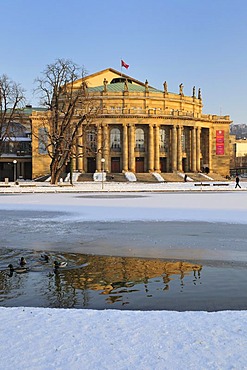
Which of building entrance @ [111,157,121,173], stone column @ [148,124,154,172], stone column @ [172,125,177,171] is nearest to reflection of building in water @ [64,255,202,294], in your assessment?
stone column @ [148,124,154,172]

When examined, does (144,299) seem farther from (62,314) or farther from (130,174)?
(130,174)

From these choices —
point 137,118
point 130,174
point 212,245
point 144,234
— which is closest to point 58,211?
point 144,234

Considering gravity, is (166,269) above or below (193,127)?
below

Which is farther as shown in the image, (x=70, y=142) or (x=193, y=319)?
(x=70, y=142)

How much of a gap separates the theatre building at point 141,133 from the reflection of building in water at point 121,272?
74.8m

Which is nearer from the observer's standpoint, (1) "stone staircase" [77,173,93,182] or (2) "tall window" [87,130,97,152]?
(1) "stone staircase" [77,173,93,182]

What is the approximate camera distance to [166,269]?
1202cm

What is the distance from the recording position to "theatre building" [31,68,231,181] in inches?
3568

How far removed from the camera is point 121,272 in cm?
1165

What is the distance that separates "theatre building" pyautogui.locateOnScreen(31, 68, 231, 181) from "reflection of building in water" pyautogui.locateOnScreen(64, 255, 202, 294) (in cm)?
7479

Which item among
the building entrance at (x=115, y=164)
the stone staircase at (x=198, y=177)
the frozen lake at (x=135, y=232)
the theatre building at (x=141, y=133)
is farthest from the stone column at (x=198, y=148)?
the frozen lake at (x=135, y=232)

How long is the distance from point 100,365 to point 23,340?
144cm

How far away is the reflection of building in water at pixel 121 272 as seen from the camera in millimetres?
10492

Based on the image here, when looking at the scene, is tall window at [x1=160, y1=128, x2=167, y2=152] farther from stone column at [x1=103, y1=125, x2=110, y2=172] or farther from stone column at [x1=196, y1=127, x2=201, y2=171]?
stone column at [x1=103, y1=125, x2=110, y2=172]
